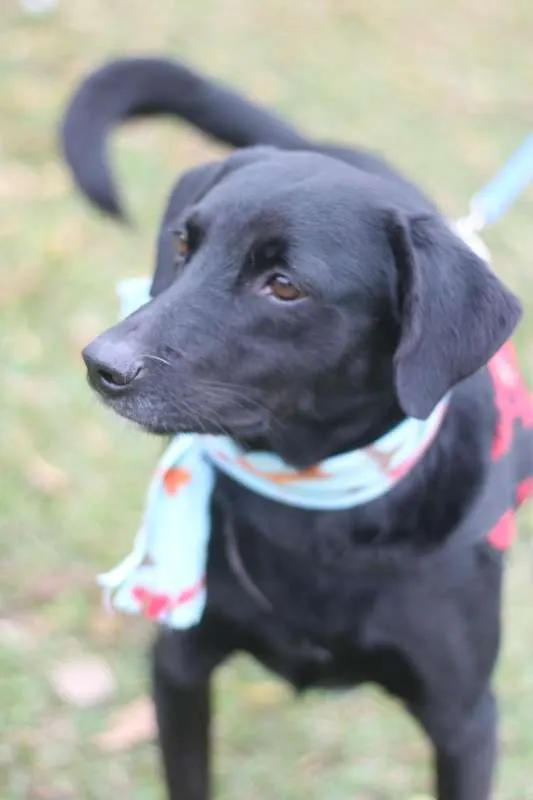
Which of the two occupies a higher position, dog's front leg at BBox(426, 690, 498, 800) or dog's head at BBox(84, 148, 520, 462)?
dog's head at BBox(84, 148, 520, 462)

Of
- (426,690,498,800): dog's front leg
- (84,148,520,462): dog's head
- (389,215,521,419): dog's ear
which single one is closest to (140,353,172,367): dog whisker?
(84,148,520,462): dog's head

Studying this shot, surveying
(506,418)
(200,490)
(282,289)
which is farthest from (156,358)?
(506,418)

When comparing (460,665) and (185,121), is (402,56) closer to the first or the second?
(185,121)

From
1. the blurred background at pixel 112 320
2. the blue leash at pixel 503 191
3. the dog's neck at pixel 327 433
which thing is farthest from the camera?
the blurred background at pixel 112 320

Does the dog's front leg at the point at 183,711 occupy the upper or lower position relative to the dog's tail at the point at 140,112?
lower

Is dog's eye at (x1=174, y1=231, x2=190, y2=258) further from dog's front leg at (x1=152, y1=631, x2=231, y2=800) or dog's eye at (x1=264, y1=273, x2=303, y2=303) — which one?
dog's front leg at (x1=152, y1=631, x2=231, y2=800)

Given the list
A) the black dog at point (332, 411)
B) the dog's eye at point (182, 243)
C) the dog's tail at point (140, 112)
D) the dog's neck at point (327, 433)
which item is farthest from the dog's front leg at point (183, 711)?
the dog's tail at point (140, 112)

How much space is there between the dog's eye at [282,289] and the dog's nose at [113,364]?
0.21 m

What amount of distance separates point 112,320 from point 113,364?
1.98 meters

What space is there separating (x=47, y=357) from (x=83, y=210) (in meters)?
0.83

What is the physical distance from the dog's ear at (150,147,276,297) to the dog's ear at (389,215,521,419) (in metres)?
0.34

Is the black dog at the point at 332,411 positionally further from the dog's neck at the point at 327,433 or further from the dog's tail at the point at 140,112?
the dog's tail at the point at 140,112

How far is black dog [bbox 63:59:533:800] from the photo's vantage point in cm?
166

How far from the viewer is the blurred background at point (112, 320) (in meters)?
2.48
